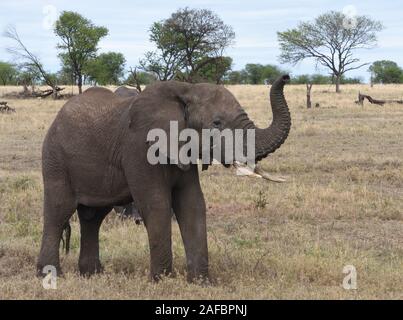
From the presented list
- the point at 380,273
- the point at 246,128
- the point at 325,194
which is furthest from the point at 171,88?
the point at 325,194

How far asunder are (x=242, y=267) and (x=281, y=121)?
5.58ft

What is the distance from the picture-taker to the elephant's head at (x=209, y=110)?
6133mm

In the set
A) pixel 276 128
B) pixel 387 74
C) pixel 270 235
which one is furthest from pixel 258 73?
pixel 276 128

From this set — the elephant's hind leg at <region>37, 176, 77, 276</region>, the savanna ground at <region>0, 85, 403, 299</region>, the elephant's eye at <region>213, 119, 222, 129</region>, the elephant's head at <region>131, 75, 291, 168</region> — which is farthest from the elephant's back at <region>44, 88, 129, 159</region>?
the savanna ground at <region>0, 85, 403, 299</region>

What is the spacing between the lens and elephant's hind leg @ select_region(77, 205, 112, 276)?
24.4 feet

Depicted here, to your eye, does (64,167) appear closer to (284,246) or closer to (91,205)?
(91,205)

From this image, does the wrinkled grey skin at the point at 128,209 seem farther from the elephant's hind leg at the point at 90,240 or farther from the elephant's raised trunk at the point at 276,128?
the elephant's raised trunk at the point at 276,128

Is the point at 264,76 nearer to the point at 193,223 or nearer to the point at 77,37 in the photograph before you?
the point at 77,37

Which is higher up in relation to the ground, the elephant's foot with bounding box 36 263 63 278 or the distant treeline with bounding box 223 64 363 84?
the distant treeline with bounding box 223 64 363 84

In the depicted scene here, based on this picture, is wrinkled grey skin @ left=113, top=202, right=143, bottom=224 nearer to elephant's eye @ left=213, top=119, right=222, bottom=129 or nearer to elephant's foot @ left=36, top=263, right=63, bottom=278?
elephant's foot @ left=36, top=263, right=63, bottom=278

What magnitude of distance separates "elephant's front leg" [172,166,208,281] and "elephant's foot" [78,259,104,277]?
1.10 metres

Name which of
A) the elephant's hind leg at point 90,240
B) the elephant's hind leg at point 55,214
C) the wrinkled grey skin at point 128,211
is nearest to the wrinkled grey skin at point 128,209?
the wrinkled grey skin at point 128,211

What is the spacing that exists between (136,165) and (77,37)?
4998cm

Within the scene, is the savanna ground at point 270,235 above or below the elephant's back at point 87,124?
below
